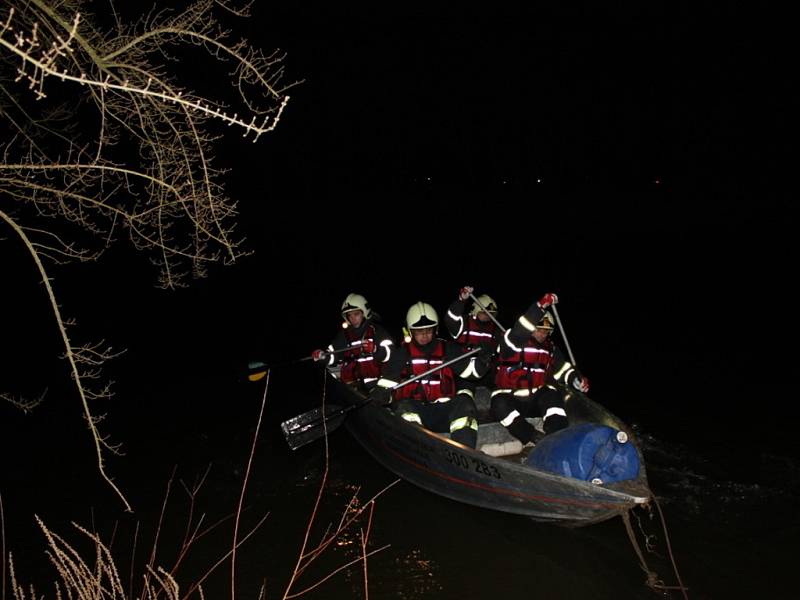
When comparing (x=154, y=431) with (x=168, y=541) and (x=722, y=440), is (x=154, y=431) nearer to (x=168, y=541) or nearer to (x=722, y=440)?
(x=168, y=541)

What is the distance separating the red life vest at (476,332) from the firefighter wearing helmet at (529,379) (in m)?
1.49

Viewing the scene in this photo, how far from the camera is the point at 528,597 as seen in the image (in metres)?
5.61

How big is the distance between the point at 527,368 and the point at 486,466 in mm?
1460

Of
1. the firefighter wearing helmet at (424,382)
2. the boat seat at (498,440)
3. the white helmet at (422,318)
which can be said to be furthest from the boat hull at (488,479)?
the white helmet at (422,318)

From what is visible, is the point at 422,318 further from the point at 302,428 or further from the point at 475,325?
the point at 302,428

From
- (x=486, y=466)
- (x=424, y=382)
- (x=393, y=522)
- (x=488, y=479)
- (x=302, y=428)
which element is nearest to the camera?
(x=486, y=466)

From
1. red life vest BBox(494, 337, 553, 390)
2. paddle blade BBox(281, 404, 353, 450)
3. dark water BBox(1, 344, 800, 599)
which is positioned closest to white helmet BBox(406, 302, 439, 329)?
red life vest BBox(494, 337, 553, 390)

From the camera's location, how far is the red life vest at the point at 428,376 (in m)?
7.36

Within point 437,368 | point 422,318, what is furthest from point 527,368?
point 422,318

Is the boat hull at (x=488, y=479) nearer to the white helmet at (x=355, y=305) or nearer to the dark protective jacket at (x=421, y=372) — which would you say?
the dark protective jacket at (x=421, y=372)

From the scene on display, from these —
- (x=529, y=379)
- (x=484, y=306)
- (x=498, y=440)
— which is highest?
(x=484, y=306)

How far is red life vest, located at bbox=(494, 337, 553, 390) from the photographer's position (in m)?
7.16

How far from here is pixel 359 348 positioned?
29.0 feet

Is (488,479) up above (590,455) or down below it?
below
